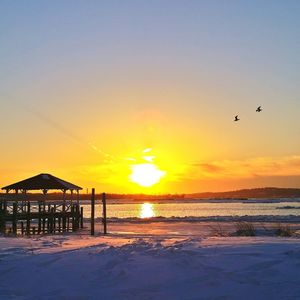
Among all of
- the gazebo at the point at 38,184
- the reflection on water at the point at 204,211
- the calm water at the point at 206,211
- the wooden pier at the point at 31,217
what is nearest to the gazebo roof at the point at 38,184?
the gazebo at the point at 38,184

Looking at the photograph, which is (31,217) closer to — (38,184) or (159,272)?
(38,184)

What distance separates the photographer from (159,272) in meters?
9.69

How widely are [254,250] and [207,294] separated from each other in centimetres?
273

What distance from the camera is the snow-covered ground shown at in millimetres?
8695

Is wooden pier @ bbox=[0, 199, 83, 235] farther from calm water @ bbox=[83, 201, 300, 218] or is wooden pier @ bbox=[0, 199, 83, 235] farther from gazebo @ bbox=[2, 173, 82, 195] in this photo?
calm water @ bbox=[83, 201, 300, 218]

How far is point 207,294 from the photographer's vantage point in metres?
8.52

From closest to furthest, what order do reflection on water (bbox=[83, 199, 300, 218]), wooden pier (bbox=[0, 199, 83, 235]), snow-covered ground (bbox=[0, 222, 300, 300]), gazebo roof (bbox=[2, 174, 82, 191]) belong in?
1. snow-covered ground (bbox=[0, 222, 300, 300])
2. wooden pier (bbox=[0, 199, 83, 235])
3. gazebo roof (bbox=[2, 174, 82, 191])
4. reflection on water (bbox=[83, 199, 300, 218])

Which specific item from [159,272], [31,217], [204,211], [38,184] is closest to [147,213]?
[204,211]

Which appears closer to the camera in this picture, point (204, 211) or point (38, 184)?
point (38, 184)

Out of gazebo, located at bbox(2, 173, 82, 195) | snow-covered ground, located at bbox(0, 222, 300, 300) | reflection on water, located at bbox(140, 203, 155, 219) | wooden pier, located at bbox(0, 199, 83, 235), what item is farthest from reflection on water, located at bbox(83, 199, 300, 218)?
snow-covered ground, located at bbox(0, 222, 300, 300)

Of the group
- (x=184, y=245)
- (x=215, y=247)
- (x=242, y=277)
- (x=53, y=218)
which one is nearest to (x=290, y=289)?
(x=242, y=277)

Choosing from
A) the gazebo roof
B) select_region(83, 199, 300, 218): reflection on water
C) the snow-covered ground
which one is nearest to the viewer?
the snow-covered ground

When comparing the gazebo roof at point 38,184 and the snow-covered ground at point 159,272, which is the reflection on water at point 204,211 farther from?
the snow-covered ground at point 159,272

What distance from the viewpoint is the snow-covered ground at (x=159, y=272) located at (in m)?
8.70
